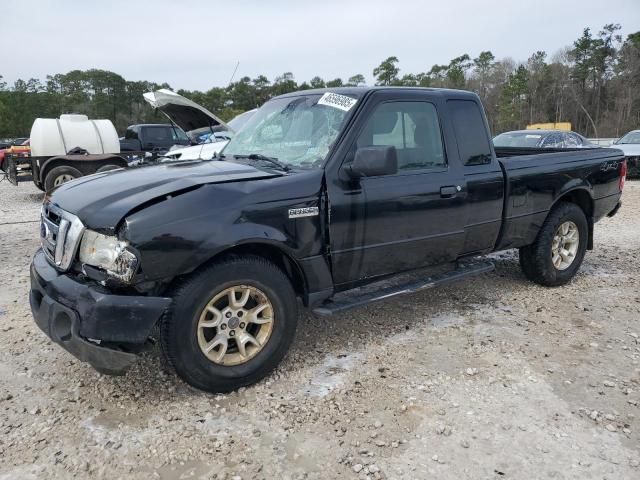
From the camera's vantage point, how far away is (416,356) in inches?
143

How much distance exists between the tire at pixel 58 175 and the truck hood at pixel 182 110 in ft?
11.9

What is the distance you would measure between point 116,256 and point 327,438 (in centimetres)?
152

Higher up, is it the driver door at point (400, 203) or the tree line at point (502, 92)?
the tree line at point (502, 92)

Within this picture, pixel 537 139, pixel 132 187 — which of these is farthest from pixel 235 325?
pixel 537 139

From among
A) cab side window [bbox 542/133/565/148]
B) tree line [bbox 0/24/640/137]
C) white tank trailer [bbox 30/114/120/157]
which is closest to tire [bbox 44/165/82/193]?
white tank trailer [bbox 30/114/120/157]

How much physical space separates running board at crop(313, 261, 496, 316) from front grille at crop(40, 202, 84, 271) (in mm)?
1562

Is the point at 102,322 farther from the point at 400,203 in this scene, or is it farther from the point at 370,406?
the point at 400,203

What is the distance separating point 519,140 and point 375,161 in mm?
10270

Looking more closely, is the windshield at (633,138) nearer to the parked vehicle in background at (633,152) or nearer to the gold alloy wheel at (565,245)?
the parked vehicle in background at (633,152)

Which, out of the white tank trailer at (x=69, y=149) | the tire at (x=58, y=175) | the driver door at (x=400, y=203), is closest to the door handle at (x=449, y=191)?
the driver door at (x=400, y=203)

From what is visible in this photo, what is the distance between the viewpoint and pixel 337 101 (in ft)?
Answer: 12.1

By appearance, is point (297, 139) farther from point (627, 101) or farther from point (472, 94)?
point (627, 101)

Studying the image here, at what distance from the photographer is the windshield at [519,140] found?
12.0 meters

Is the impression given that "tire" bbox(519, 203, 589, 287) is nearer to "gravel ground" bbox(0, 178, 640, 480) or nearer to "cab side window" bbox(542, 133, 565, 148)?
"gravel ground" bbox(0, 178, 640, 480)
